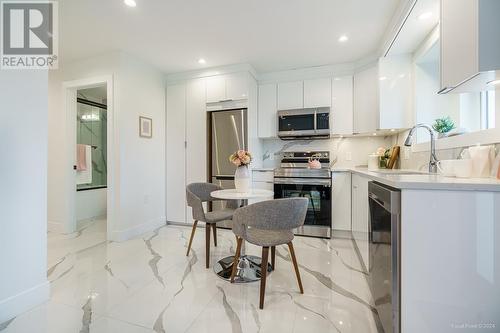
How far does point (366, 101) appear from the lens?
9.68 ft

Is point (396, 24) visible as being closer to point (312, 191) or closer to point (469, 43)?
point (469, 43)

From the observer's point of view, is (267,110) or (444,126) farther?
(267,110)

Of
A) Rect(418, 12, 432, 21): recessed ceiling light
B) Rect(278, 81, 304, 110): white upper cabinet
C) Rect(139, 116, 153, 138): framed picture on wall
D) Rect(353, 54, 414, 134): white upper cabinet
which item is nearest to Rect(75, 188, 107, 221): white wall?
Rect(139, 116, 153, 138): framed picture on wall

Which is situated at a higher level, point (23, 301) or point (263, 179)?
point (263, 179)

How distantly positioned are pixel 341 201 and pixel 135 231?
9.29 ft

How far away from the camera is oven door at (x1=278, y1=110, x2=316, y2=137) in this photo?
3.26 metres

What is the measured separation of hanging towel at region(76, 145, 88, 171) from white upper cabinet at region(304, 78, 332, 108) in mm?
3950

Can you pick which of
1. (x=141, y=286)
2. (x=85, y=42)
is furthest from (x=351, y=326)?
(x=85, y=42)

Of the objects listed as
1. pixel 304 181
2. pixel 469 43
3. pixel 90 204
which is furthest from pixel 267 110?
pixel 90 204

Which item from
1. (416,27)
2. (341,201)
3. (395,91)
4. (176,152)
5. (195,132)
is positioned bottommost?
(341,201)

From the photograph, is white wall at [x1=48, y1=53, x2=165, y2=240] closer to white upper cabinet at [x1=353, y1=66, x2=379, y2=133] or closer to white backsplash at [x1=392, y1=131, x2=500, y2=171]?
white upper cabinet at [x1=353, y1=66, x2=379, y2=133]

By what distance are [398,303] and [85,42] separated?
3.77 metres

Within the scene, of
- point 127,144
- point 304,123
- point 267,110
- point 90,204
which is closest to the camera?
point 127,144

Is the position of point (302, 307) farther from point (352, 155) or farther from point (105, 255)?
point (352, 155)
